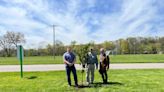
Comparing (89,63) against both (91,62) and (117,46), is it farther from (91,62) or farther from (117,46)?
(117,46)

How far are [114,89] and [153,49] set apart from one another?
318ft

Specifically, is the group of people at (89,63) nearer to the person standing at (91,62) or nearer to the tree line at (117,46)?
the person standing at (91,62)

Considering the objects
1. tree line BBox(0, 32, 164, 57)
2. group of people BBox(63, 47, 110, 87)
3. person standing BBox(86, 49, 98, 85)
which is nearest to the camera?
group of people BBox(63, 47, 110, 87)

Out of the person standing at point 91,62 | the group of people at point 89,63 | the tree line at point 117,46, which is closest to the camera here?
the group of people at point 89,63

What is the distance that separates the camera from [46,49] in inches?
3875

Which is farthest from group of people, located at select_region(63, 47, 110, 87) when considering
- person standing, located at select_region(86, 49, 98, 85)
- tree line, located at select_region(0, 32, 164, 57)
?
tree line, located at select_region(0, 32, 164, 57)

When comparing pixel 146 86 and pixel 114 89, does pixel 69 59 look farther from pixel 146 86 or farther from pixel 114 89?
pixel 146 86

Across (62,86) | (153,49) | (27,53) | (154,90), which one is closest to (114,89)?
(154,90)

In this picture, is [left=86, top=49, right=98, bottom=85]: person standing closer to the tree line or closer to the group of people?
the group of people

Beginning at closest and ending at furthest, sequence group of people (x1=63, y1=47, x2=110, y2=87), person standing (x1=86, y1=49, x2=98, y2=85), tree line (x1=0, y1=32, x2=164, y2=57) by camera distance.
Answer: group of people (x1=63, y1=47, x2=110, y2=87), person standing (x1=86, y1=49, x2=98, y2=85), tree line (x1=0, y1=32, x2=164, y2=57)

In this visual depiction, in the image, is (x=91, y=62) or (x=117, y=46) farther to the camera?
(x=117, y=46)

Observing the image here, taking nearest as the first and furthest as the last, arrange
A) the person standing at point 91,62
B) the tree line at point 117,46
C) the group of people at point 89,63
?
the group of people at point 89,63, the person standing at point 91,62, the tree line at point 117,46

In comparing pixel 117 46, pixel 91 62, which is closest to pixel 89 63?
pixel 91 62

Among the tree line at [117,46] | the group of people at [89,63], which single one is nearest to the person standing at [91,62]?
the group of people at [89,63]
